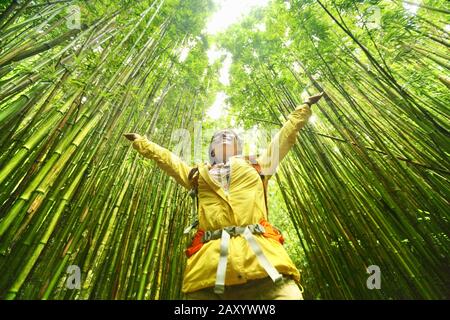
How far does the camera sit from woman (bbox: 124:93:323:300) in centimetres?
121

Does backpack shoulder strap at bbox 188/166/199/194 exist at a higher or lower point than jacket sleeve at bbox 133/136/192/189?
lower

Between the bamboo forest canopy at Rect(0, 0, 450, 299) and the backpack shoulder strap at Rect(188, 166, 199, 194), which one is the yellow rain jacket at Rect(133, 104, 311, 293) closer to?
the backpack shoulder strap at Rect(188, 166, 199, 194)

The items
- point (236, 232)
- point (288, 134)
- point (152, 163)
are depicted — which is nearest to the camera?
point (236, 232)

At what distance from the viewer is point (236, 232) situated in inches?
52.1

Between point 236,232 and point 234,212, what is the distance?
10 centimetres

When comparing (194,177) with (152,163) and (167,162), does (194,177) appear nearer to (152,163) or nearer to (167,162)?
(167,162)

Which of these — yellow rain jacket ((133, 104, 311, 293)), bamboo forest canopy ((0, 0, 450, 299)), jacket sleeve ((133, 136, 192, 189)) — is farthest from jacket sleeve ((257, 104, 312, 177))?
jacket sleeve ((133, 136, 192, 189))

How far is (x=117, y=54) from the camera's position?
83.4 inches

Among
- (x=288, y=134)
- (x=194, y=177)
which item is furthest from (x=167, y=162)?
(x=288, y=134)
